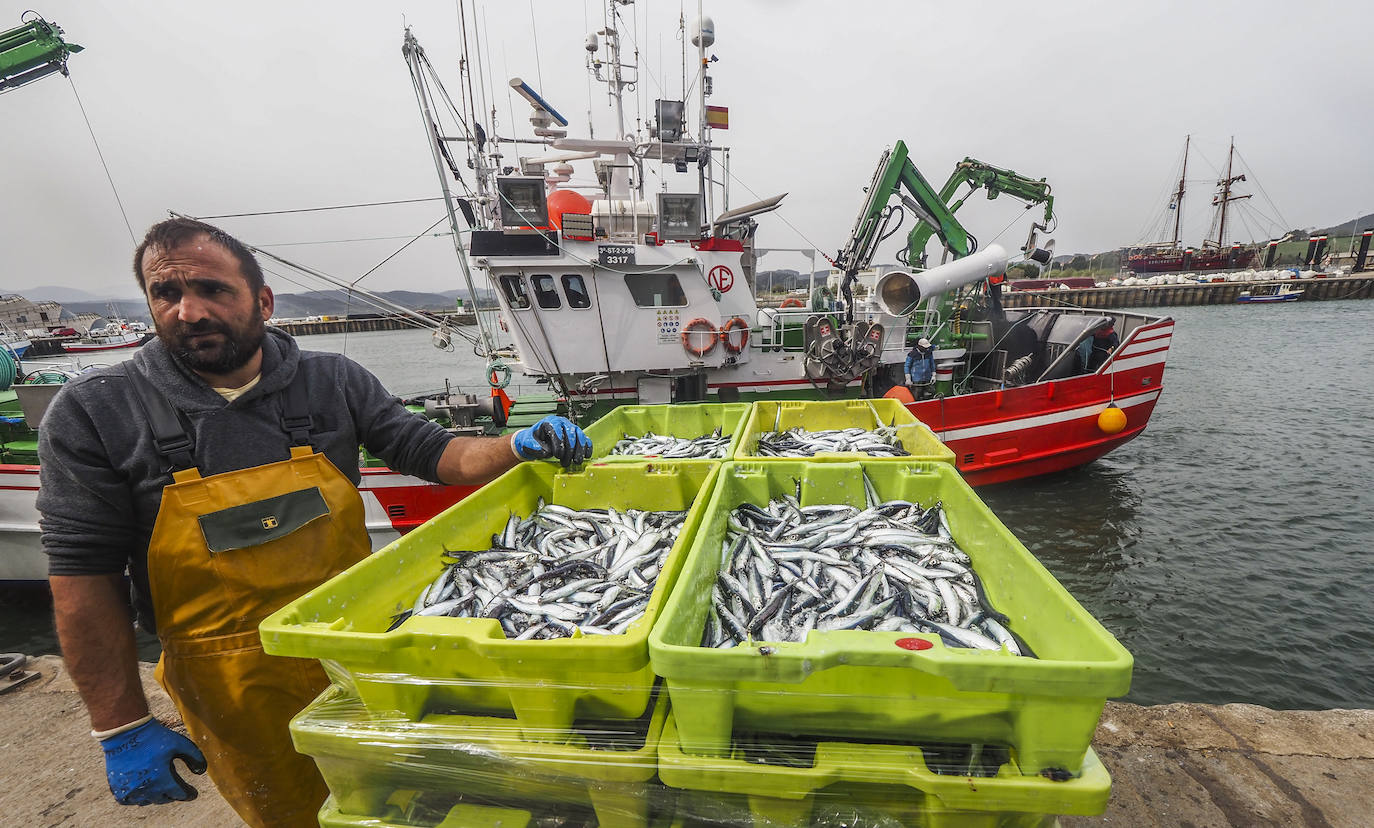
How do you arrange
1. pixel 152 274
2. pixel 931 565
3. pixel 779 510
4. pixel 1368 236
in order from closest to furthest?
1. pixel 152 274
2. pixel 931 565
3. pixel 779 510
4. pixel 1368 236

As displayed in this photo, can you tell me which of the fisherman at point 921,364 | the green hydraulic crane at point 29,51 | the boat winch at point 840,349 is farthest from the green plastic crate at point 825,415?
the green hydraulic crane at point 29,51

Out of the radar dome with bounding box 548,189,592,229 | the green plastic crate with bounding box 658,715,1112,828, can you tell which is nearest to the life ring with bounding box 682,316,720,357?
the radar dome with bounding box 548,189,592,229

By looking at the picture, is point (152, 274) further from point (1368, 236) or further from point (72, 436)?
point (1368, 236)

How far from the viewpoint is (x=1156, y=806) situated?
7.77 ft

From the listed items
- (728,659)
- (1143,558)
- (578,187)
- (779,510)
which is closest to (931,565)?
(779,510)

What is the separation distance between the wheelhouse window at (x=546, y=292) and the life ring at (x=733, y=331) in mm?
2385

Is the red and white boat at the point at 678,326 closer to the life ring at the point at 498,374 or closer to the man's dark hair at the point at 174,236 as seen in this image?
the life ring at the point at 498,374

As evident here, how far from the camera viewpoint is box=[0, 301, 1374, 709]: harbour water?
16.6 ft

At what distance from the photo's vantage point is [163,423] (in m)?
1.83

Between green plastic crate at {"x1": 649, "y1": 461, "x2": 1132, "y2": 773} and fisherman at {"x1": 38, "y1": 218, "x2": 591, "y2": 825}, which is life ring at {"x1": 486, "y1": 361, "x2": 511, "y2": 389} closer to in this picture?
fisherman at {"x1": 38, "y1": 218, "x2": 591, "y2": 825}

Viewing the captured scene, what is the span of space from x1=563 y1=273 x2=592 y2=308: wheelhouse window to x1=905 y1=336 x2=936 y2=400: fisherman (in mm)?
5248

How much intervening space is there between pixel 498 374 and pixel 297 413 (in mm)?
6208

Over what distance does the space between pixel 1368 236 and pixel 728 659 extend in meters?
78.9

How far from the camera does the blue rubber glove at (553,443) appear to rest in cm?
289
